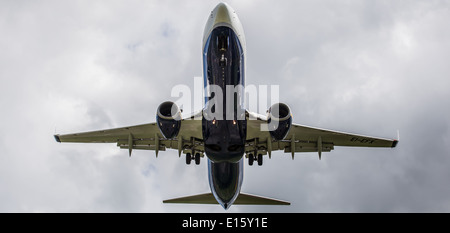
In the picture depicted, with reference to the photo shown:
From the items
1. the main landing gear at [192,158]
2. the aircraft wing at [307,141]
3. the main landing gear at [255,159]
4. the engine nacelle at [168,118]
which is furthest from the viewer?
the main landing gear at [255,159]

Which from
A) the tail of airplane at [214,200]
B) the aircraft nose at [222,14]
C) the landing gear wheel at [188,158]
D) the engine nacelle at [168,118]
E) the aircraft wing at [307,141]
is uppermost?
the aircraft nose at [222,14]

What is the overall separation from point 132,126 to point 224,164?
537 cm

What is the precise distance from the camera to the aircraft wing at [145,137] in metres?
22.4

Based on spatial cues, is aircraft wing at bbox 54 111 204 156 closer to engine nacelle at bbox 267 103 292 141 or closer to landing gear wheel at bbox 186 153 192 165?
landing gear wheel at bbox 186 153 192 165

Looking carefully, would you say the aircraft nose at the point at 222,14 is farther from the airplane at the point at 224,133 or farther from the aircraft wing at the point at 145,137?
the aircraft wing at the point at 145,137

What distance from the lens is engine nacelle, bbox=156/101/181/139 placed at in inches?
718

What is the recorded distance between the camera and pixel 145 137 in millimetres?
23969

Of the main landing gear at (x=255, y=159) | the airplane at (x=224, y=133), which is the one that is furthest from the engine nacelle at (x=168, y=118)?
the main landing gear at (x=255, y=159)

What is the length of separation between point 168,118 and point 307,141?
30.1 ft

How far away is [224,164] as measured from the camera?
21.3m

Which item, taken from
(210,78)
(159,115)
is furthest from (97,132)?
(210,78)

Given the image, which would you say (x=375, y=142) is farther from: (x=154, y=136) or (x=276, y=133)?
(x=154, y=136)

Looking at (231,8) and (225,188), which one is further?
(225,188)

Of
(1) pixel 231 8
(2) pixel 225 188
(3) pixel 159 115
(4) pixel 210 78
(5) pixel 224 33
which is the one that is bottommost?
(2) pixel 225 188
